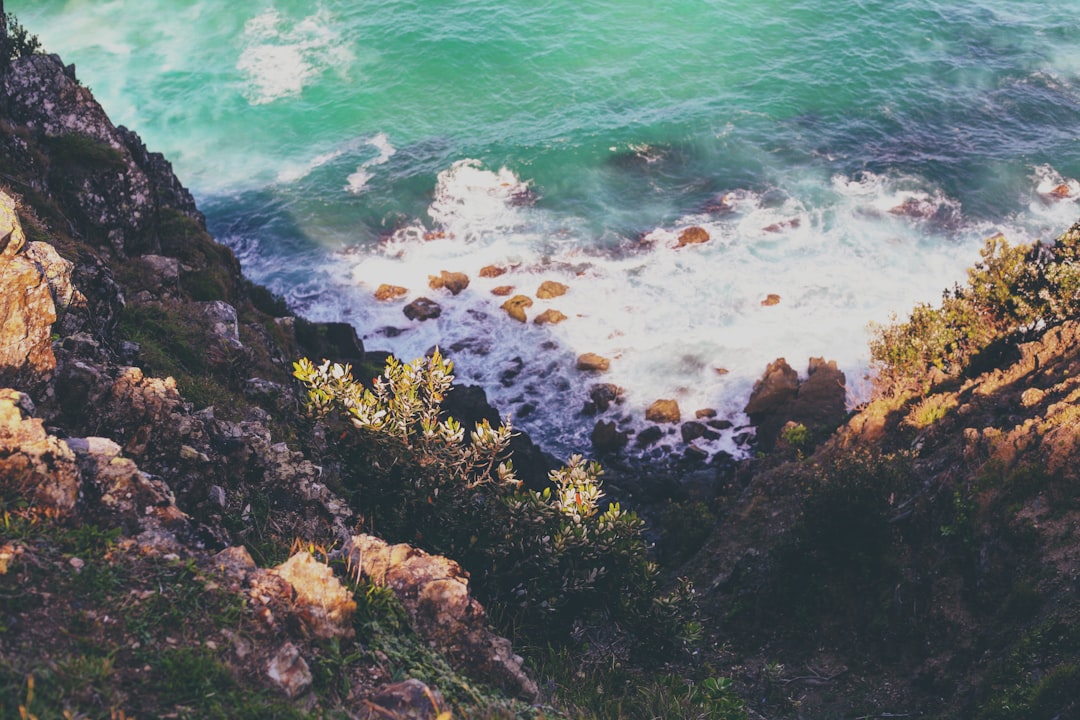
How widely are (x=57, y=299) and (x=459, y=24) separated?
67968 millimetres

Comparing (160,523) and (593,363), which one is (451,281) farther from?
(160,523)

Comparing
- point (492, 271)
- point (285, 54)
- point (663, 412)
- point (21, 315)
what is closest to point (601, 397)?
point (663, 412)

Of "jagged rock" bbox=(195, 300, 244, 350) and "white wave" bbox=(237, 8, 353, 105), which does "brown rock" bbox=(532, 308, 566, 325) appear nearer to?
"jagged rock" bbox=(195, 300, 244, 350)

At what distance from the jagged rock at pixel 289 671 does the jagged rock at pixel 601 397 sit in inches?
1212

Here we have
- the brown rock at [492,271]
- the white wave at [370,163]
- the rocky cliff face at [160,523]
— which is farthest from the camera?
the white wave at [370,163]

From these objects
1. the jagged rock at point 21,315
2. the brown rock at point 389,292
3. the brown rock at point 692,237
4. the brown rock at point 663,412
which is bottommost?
the brown rock at point 663,412

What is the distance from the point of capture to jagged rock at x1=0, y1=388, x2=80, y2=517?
12758 mm

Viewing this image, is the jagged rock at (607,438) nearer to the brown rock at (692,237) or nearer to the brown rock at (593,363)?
the brown rock at (593,363)

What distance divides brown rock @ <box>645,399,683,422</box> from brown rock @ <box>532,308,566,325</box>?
8.90m

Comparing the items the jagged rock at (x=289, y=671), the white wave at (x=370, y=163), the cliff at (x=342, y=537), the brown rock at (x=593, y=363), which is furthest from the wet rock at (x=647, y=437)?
the white wave at (x=370, y=163)

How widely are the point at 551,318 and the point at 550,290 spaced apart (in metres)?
2.56

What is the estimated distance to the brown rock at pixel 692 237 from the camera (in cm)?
5266

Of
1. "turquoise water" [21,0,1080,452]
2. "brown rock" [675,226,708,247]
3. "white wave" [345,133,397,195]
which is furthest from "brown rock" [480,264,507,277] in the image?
"white wave" [345,133,397,195]

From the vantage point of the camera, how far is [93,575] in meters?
12.0
